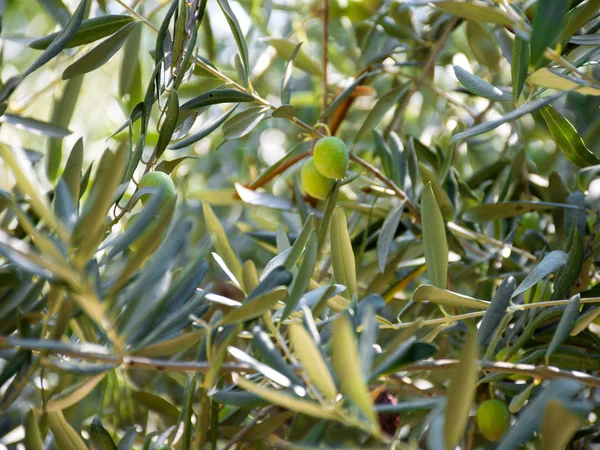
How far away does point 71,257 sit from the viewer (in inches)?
21.4

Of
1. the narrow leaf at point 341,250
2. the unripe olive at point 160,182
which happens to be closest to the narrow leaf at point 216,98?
the unripe olive at point 160,182

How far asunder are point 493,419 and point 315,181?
41 centimetres

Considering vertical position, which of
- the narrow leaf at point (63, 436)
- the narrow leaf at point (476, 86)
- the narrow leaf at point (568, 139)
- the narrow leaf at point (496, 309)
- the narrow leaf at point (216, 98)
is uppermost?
the narrow leaf at point (216, 98)

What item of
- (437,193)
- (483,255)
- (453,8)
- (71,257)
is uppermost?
(453,8)

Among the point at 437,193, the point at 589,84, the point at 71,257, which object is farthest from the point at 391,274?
the point at 71,257

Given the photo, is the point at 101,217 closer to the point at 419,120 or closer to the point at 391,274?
the point at 391,274

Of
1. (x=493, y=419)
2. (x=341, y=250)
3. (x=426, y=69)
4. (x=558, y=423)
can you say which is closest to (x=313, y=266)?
(x=341, y=250)

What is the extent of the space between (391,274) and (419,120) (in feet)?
2.62

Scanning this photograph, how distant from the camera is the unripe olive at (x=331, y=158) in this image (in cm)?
88

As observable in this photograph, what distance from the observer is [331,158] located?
875 millimetres

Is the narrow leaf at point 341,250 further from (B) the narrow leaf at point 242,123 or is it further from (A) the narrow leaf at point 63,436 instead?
(A) the narrow leaf at point 63,436

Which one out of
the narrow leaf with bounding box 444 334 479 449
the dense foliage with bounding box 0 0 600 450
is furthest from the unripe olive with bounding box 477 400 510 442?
the narrow leaf with bounding box 444 334 479 449

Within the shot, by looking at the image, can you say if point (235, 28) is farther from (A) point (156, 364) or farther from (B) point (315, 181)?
(A) point (156, 364)

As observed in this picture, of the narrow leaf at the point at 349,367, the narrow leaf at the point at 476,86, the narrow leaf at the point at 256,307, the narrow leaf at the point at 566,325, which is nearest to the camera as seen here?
the narrow leaf at the point at 349,367
